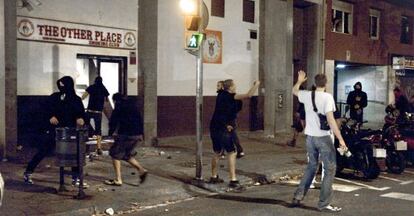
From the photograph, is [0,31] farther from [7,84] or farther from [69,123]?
[69,123]

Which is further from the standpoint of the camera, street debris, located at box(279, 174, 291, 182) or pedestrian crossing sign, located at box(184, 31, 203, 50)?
street debris, located at box(279, 174, 291, 182)

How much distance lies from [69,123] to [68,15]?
4.39 m

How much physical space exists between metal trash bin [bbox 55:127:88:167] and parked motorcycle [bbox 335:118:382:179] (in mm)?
4983

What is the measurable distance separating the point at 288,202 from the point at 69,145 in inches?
136

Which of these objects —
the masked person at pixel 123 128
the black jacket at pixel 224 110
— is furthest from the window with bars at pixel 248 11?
the masked person at pixel 123 128

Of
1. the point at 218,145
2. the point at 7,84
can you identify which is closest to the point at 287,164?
the point at 218,145

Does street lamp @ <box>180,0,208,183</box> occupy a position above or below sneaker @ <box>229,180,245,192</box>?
above

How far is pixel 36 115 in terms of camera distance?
1207 cm

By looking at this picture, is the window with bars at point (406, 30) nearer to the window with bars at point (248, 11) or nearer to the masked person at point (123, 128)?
the window with bars at point (248, 11)

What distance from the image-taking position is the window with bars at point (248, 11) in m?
16.9

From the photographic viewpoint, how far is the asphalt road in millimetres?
7949

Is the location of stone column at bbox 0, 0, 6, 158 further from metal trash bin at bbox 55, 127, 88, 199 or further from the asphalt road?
the asphalt road

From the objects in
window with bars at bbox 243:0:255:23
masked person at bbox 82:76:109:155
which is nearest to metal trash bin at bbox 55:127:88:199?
masked person at bbox 82:76:109:155

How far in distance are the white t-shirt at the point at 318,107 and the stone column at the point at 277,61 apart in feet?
32.0
